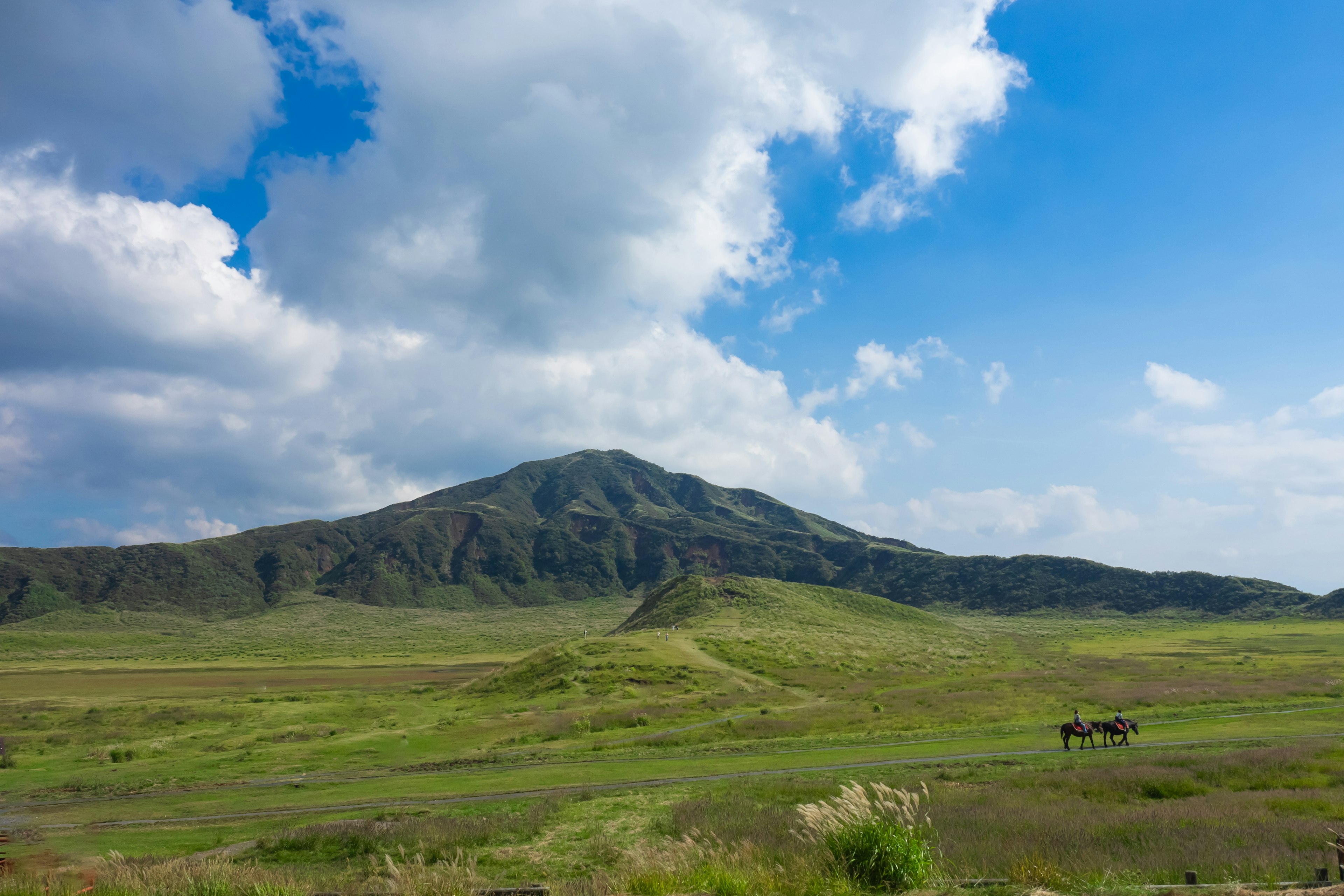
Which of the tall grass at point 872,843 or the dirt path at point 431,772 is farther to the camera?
the dirt path at point 431,772

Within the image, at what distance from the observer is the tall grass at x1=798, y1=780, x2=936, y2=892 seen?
1041cm

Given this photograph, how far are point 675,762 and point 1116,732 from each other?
64.2ft

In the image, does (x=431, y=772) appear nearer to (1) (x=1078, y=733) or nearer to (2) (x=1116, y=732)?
(1) (x=1078, y=733)

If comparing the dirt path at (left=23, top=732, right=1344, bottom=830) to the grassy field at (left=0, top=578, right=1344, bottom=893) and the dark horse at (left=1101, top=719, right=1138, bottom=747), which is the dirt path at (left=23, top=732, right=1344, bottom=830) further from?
the dark horse at (left=1101, top=719, right=1138, bottom=747)

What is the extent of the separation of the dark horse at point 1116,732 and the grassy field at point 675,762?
123 cm

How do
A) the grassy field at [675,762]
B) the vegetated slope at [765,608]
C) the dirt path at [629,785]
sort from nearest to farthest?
the grassy field at [675,762] < the dirt path at [629,785] < the vegetated slope at [765,608]

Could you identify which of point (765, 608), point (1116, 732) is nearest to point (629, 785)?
point (1116, 732)

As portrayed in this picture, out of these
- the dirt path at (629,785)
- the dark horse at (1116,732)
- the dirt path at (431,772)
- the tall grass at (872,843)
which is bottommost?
the dirt path at (431,772)

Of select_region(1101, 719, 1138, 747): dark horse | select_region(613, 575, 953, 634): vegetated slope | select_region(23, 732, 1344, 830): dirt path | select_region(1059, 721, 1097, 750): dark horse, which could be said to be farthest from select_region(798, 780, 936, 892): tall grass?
select_region(613, 575, 953, 634): vegetated slope

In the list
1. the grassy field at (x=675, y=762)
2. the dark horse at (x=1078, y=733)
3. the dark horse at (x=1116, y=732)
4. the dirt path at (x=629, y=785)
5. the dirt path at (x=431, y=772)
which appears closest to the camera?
the grassy field at (x=675, y=762)

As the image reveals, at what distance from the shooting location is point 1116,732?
3038 centimetres

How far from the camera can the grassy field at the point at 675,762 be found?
1380 centimetres

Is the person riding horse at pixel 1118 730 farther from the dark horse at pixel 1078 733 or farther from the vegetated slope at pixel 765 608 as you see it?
the vegetated slope at pixel 765 608

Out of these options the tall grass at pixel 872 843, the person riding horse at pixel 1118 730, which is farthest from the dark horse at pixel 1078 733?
the tall grass at pixel 872 843
